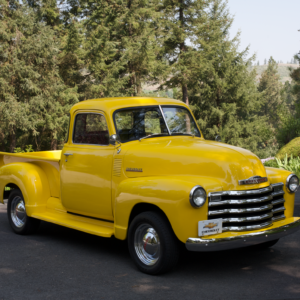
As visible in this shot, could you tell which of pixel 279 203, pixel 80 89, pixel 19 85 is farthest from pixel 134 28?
pixel 279 203

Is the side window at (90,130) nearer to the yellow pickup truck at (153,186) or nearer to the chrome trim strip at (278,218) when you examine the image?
the yellow pickup truck at (153,186)

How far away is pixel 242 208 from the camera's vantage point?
4.59m

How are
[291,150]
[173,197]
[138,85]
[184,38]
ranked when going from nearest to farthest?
[173,197]
[291,150]
[138,85]
[184,38]

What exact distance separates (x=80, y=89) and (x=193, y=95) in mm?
13083

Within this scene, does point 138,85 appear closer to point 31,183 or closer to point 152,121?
point 31,183

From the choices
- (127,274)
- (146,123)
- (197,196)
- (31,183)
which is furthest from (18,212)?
(197,196)

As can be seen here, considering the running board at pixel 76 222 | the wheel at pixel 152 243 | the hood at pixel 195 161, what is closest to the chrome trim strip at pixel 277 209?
the hood at pixel 195 161

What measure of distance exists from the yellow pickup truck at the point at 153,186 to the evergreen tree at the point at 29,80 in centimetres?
2028

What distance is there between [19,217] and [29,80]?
69.1ft

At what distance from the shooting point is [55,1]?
3247 cm

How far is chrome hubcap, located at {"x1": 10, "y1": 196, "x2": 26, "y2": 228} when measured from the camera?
7066mm

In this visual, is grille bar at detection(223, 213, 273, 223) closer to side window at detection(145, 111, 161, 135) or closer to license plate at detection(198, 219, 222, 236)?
license plate at detection(198, 219, 222, 236)

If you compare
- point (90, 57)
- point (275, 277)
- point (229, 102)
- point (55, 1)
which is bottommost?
point (275, 277)

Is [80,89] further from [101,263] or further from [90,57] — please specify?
[101,263]
